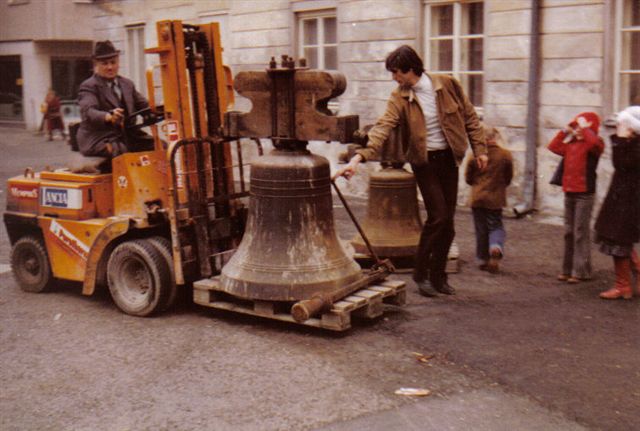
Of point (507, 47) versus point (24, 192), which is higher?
point (507, 47)

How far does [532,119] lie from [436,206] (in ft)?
15.2

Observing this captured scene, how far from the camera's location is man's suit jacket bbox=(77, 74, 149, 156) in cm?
725

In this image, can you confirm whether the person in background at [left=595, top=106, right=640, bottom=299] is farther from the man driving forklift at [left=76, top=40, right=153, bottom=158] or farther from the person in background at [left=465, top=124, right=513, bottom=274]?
the man driving forklift at [left=76, top=40, right=153, bottom=158]

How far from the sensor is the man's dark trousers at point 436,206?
6.85 meters

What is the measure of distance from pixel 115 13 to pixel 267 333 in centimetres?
1516

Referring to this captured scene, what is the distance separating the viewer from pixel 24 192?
306 inches

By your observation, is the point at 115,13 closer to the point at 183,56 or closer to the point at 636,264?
the point at 183,56

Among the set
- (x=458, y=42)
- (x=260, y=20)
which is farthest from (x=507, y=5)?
(x=260, y=20)

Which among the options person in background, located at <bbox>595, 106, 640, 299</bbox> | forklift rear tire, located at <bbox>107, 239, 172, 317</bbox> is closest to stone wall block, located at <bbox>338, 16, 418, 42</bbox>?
person in background, located at <bbox>595, 106, 640, 299</bbox>

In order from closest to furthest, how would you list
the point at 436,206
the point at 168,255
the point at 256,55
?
the point at 168,255, the point at 436,206, the point at 256,55

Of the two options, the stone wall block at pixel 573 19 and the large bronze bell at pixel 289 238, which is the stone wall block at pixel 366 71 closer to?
the stone wall block at pixel 573 19

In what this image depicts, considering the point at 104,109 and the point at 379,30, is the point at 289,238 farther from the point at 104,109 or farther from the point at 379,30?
the point at 379,30

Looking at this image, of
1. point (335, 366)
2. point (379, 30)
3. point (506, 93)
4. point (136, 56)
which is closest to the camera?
point (335, 366)

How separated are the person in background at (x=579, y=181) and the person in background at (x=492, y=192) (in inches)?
23.3
